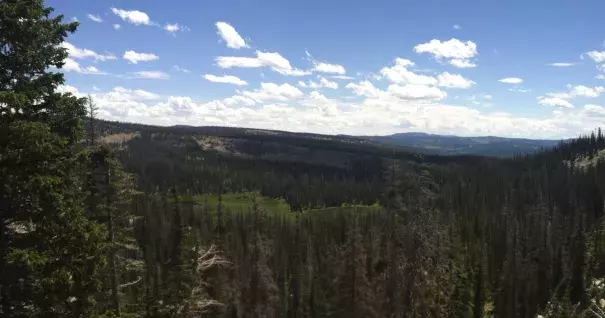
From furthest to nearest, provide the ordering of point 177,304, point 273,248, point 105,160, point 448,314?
1. point 273,248
2. point 448,314
3. point 177,304
4. point 105,160

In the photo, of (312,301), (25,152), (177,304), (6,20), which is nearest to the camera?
(25,152)

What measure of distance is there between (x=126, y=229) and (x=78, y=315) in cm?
641

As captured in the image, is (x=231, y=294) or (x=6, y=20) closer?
(x=6, y=20)

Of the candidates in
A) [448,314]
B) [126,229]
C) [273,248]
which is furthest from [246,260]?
[126,229]

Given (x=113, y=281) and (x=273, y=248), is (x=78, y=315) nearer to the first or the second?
(x=113, y=281)

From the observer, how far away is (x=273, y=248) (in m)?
105

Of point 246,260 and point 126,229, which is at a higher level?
point 126,229

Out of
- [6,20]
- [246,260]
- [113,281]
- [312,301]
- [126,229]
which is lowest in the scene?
[312,301]

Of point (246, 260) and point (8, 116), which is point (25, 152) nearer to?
point (8, 116)

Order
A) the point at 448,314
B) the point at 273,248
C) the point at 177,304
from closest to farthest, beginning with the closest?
the point at 177,304, the point at 448,314, the point at 273,248

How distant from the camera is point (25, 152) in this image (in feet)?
47.1

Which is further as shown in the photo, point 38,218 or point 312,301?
point 312,301

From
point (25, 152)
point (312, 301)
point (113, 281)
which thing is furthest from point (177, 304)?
point (312, 301)

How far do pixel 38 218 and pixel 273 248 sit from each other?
303 ft
